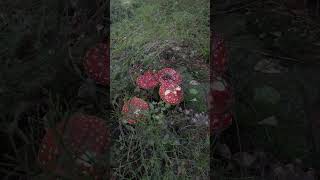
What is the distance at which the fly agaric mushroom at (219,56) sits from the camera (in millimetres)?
1210

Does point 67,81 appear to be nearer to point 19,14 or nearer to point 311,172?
point 19,14

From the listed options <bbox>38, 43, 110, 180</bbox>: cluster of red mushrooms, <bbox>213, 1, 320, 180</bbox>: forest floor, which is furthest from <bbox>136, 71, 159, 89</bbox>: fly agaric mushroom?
<bbox>213, 1, 320, 180</bbox>: forest floor

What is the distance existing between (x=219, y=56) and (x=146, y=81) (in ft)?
0.79

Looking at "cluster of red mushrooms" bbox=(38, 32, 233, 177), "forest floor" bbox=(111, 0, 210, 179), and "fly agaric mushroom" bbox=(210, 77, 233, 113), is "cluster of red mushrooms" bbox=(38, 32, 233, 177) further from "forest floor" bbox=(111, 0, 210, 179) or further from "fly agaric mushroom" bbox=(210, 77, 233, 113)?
"fly agaric mushroom" bbox=(210, 77, 233, 113)

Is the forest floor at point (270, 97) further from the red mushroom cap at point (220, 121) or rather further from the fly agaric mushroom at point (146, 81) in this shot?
the fly agaric mushroom at point (146, 81)

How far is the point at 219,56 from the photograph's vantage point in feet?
4.02

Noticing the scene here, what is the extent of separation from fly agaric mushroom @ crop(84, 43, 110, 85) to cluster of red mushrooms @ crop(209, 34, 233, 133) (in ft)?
0.68

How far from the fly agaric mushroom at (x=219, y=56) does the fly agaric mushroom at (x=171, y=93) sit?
0.16m

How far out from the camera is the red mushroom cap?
1.16 m

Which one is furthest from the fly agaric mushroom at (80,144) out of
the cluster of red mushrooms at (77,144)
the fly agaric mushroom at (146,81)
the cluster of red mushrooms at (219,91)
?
the cluster of red mushrooms at (219,91)

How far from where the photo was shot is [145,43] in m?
1.04

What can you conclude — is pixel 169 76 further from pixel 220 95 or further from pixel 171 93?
pixel 220 95

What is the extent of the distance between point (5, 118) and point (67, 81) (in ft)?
0.53

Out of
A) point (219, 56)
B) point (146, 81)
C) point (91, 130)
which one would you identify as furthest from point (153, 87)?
point (219, 56)
